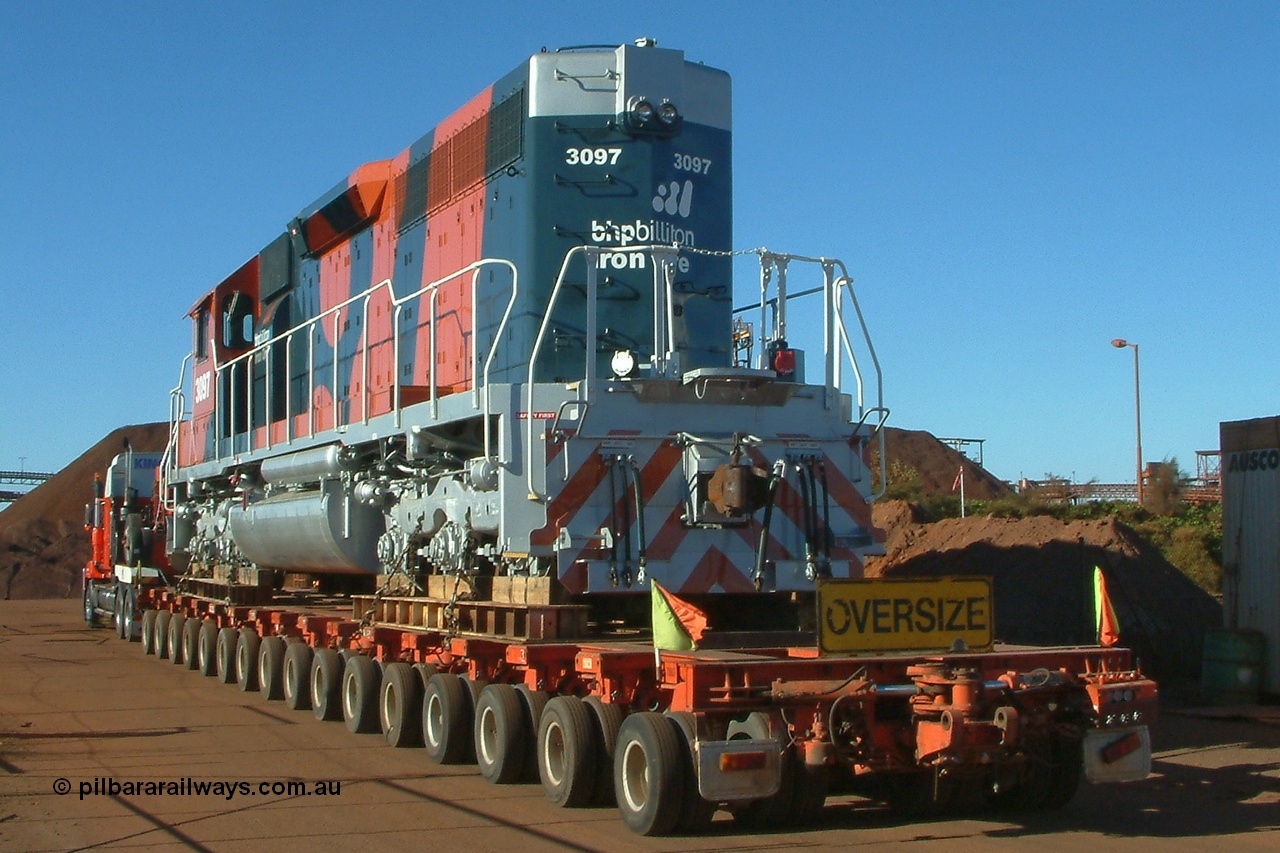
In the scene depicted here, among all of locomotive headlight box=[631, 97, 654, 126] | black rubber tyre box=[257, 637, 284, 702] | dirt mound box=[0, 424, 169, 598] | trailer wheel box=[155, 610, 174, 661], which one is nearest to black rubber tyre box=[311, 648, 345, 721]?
black rubber tyre box=[257, 637, 284, 702]

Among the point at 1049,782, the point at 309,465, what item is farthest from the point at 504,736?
the point at 309,465

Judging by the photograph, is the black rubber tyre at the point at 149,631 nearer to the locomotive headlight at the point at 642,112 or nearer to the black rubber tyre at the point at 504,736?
the black rubber tyre at the point at 504,736

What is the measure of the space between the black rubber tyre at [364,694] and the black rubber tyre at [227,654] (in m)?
5.10

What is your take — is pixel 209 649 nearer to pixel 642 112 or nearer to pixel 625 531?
pixel 625 531

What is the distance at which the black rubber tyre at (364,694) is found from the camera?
12617 millimetres

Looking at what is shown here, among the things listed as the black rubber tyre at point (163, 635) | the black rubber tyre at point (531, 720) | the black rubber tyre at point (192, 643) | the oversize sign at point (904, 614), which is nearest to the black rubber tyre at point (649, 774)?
the oversize sign at point (904, 614)

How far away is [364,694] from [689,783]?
5.49 m

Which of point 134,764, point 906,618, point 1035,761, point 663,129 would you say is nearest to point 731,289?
point 663,129

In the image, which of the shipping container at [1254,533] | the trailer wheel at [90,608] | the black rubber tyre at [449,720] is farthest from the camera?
the trailer wheel at [90,608]

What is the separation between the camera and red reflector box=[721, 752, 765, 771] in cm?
744

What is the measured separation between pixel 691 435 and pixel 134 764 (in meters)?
5.12

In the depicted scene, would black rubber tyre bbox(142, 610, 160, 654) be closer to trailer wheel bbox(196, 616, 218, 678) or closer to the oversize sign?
trailer wheel bbox(196, 616, 218, 678)

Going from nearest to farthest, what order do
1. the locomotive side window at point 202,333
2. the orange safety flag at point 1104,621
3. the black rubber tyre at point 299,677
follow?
the orange safety flag at point 1104,621
the black rubber tyre at point 299,677
the locomotive side window at point 202,333

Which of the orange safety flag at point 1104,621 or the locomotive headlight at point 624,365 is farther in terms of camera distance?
the locomotive headlight at point 624,365
